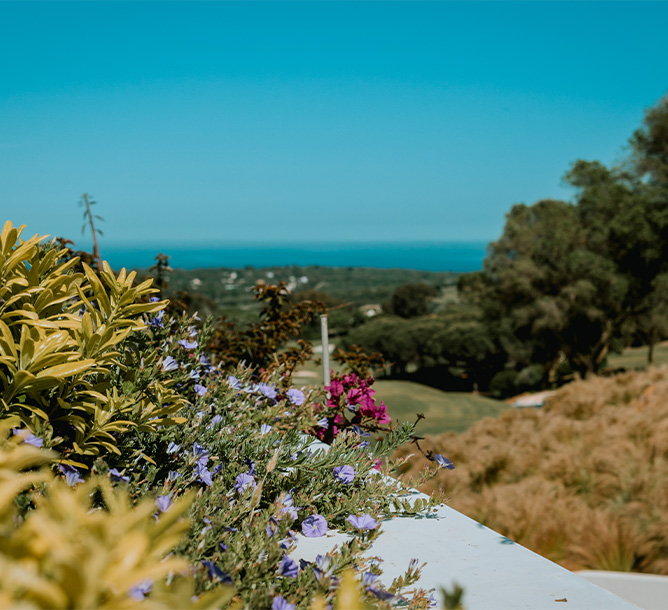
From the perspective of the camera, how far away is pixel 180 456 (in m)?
1.77

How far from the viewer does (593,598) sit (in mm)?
→ 1497

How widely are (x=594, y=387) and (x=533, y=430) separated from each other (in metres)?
1.97

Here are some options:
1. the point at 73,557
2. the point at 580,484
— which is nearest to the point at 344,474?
the point at 73,557

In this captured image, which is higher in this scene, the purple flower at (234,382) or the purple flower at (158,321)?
the purple flower at (158,321)

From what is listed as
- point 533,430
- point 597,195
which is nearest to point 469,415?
point 597,195

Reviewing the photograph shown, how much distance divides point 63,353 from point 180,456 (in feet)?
1.90

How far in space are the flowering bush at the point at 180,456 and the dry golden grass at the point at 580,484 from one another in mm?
1014

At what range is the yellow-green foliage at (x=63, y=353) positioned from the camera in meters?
1.40

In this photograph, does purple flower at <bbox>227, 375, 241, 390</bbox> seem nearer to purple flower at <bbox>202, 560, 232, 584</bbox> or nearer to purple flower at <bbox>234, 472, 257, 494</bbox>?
purple flower at <bbox>234, 472, 257, 494</bbox>

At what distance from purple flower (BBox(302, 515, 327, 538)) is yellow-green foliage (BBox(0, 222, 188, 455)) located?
56cm

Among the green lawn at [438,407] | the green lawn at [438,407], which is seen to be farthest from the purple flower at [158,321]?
the green lawn at [438,407]

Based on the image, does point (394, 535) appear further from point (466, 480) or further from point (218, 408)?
point (466, 480)

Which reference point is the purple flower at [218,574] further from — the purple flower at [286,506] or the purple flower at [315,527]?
the purple flower at [315,527]

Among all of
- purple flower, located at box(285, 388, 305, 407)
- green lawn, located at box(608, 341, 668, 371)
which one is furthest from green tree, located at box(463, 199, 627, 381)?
purple flower, located at box(285, 388, 305, 407)
